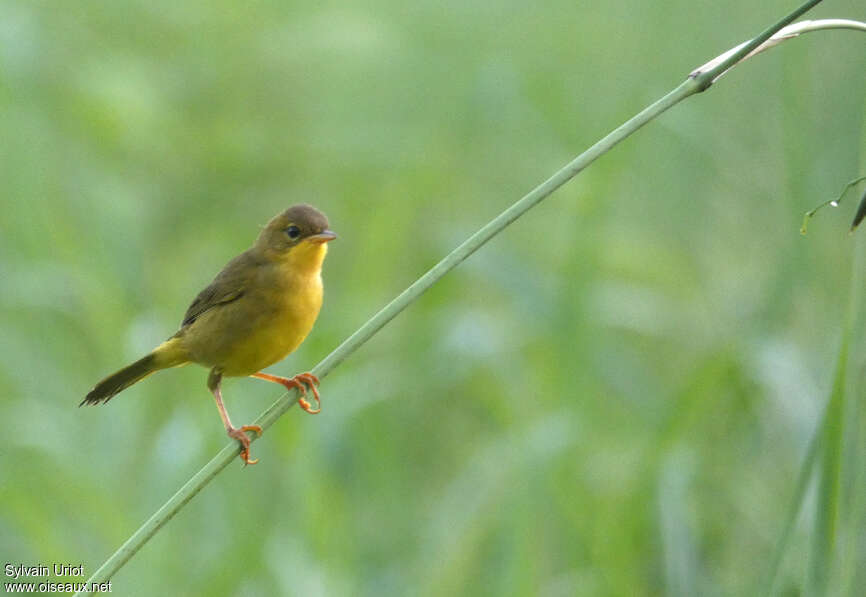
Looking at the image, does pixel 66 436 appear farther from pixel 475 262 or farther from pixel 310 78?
pixel 310 78

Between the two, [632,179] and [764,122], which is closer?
[764,122]

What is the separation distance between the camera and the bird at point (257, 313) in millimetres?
3717

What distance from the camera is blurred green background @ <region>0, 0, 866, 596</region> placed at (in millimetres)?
4180

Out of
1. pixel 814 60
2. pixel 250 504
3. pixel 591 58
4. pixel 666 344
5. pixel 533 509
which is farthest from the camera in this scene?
pixel 591 58

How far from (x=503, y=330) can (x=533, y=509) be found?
1538 mm

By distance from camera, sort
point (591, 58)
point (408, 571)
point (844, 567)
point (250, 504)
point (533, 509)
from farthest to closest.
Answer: point (591, 58) → point (408, 571) → point (250, 504) → point (533, 509) → point (844, 567)

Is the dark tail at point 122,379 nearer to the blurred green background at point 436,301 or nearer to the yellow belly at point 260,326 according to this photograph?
the yellow belly at point 260,326

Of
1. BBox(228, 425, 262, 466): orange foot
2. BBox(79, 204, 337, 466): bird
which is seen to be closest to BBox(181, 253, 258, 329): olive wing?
BBox(79, 204, 337, 466): bird

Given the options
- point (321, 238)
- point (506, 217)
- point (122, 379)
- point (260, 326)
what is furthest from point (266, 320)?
point (506, 217)

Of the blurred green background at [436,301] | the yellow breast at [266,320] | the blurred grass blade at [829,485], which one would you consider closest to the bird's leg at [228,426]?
the yellow breast at [266,320]

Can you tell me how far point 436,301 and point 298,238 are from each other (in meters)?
1.62

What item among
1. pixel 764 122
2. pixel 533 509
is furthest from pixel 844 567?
pixel 764 122

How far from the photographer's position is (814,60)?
5320mm

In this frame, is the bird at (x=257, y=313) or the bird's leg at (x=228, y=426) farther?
the bird at (x=257, y=313)
